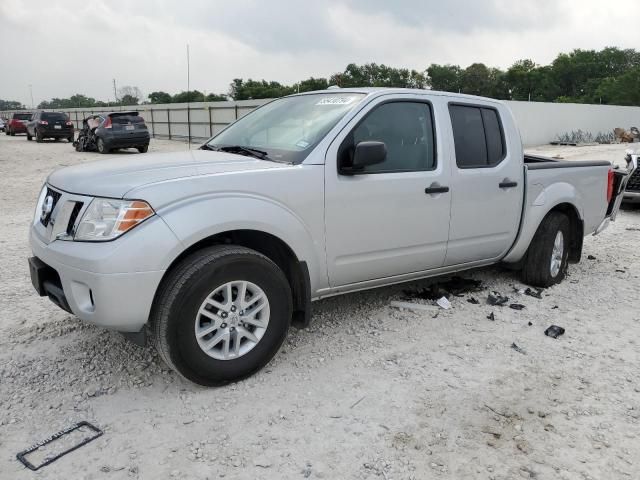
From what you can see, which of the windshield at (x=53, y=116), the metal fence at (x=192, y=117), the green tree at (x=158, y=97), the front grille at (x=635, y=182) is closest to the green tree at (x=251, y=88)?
the green tree at (x=158, y=97)

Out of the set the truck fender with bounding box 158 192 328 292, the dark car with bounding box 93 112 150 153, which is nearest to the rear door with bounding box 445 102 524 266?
the truck fender with bounding box 158 192 328 292

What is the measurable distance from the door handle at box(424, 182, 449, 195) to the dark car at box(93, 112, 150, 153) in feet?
62.0

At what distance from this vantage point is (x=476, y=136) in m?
4.68

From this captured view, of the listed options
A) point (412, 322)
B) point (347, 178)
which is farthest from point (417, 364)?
point (347, 178)

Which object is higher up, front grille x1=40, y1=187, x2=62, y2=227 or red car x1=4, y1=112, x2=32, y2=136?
red car x1=4, y1=112, x2=32, y2=136

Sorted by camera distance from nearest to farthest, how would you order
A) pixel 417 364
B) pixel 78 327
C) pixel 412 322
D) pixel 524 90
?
1. pixel 417 364
2. pixel 78 327
3. pixel 412 322
4. pixel 524 90

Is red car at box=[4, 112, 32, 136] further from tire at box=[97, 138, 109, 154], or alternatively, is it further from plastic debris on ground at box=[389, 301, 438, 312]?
Answer: plastic debris on ground at box=[389, 301, 438, 312]

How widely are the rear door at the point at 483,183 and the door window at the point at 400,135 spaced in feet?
0.89

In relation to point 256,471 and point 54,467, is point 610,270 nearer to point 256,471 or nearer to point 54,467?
point 256,471

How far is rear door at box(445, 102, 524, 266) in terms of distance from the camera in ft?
14.7

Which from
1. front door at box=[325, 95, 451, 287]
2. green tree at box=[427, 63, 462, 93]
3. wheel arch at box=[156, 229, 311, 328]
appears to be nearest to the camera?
wheel arch at box=[156, 229, 311, 328]

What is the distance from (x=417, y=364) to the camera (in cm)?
374

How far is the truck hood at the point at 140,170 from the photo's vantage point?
10.3 ft

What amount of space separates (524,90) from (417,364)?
3451 inches
